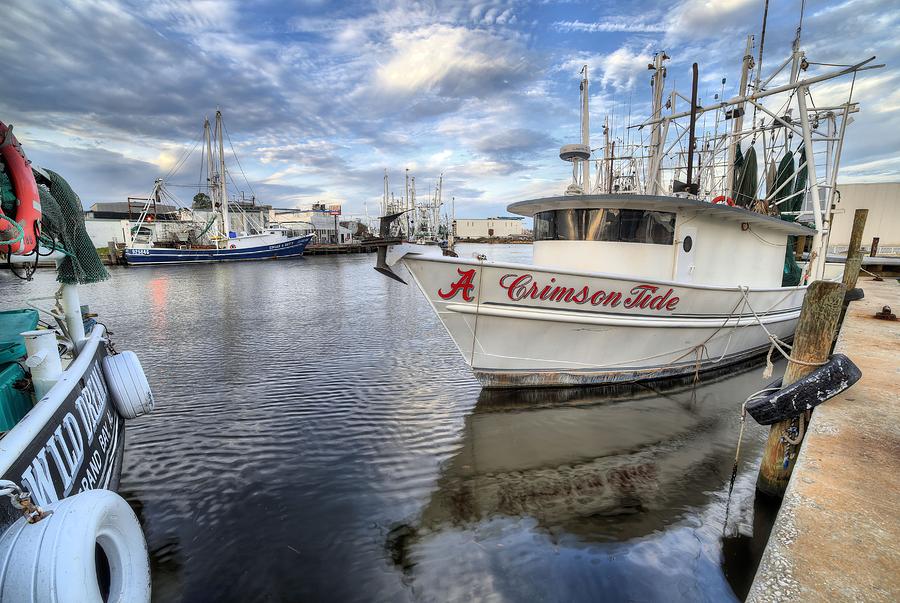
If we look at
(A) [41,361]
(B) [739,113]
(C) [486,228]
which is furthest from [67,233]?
(C) [486,228]

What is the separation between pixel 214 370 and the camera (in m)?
9.33

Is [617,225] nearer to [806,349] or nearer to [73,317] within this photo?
[806,349]

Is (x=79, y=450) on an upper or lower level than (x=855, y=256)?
lower

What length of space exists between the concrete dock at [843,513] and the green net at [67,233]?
576cm

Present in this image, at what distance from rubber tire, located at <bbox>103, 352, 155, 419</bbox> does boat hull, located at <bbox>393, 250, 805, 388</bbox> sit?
3.48 meters

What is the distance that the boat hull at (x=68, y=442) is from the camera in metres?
2.29

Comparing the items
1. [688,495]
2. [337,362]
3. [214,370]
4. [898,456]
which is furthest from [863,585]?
[214,370]

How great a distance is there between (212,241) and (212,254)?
250cm

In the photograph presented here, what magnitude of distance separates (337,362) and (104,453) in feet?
20.1

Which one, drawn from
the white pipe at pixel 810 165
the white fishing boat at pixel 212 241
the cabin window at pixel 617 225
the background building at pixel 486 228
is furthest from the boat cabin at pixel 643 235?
the background building at pixel 486 228

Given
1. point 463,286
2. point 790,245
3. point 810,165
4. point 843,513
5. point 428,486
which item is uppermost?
point 810,165

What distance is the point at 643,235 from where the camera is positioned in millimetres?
8078

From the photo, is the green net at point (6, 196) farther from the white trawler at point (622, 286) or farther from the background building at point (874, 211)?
the background building at point (874, 211)

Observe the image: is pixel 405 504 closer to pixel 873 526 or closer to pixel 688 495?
pixel 688 495
